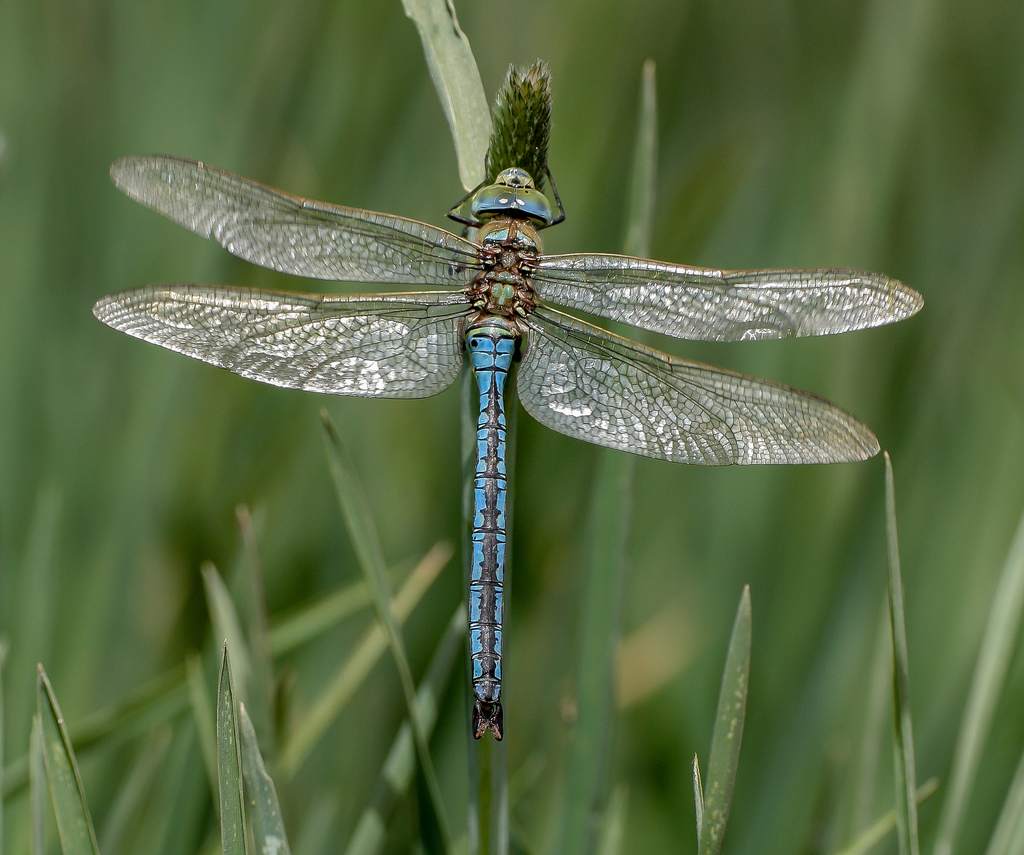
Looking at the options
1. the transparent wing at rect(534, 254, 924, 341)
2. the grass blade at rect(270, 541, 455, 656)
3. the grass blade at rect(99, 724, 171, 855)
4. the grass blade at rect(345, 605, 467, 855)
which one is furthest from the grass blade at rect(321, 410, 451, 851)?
the transparent wing at rect(534, 254, 924, 341)

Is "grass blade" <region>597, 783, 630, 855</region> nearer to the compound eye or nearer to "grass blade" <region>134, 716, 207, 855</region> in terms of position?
"grass blade" <region>134, 716, 207, 855</region>

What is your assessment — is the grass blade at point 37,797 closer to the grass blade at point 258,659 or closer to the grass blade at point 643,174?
the grass blade at point 258,659

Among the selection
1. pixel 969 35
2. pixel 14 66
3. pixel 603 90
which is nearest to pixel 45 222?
pixel 14 66

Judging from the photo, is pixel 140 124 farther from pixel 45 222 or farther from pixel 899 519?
pixel 899 519

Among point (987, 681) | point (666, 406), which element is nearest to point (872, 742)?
point (987, 681)

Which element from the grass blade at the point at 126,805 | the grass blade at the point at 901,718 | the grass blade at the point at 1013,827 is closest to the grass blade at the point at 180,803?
the grass blade at the point at 126,805
